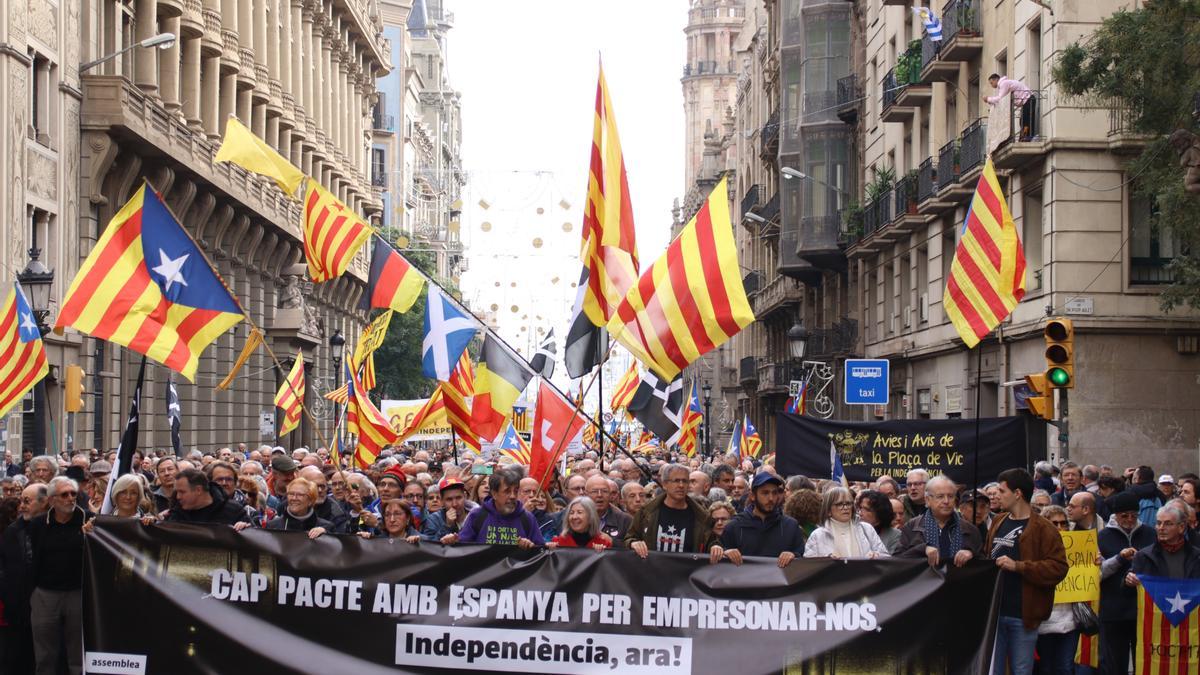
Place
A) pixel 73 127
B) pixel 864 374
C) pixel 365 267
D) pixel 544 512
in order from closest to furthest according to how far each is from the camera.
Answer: pixel 544 512
pixel 864 374
pixel 73 127
pixel 365 267

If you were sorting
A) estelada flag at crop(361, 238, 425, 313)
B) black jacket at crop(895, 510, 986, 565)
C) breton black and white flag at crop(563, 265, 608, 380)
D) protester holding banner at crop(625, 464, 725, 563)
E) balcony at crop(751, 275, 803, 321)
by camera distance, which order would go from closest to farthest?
black jacket at crop(895, 510, 986, 565) < protester holding banner at crop(625, 464, 725, 563) < breton black and white flag at crop(563, 265, 608, 380) < estelada flag at crop(361, 238, 425, 313) < balcony at crop(751, 275, 803, 321)

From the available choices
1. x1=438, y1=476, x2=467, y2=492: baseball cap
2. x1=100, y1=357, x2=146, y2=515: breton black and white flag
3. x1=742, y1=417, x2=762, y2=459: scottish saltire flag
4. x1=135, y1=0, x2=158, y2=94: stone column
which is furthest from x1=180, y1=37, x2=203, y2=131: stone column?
x1=100, y1=357, x2=146, y2=515: breton black and white flag

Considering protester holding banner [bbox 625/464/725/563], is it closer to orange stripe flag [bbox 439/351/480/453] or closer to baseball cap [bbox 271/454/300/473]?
baseball cap [bbox 271/454/300/473]

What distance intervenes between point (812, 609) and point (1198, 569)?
11.4 feet

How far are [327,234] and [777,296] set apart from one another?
1766 inches

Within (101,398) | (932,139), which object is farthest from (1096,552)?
(101,398)

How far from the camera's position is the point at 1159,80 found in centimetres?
2233

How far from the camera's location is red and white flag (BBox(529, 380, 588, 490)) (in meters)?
16.3

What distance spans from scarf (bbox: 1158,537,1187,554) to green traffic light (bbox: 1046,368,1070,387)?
4.32 metres

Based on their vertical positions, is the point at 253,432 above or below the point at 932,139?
below

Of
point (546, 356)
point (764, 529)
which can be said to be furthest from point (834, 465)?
point (546, 356)

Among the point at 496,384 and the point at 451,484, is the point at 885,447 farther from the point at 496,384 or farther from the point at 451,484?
the point at 451,484

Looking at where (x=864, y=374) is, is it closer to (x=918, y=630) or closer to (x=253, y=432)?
(x=918, y=630)

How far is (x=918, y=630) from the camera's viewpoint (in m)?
10.6
